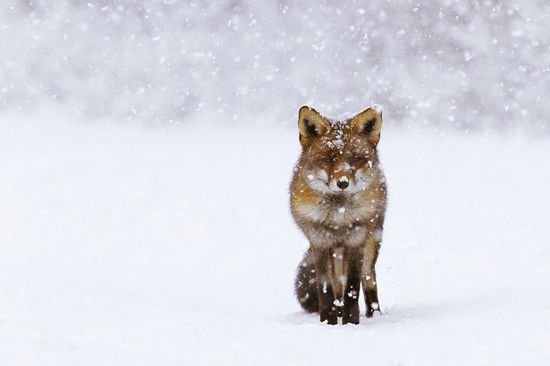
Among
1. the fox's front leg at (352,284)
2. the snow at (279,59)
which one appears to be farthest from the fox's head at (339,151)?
the snow at (279,59)

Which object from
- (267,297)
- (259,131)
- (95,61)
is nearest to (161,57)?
(95,61)

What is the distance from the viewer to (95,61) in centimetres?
2955

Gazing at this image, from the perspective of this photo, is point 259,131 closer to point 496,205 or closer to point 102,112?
point 102,112

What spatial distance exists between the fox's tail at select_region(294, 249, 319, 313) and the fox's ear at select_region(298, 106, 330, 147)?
4.01ft

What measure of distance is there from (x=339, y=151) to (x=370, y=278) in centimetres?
148

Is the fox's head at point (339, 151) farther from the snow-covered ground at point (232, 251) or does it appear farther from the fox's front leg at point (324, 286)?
the snow-covered ground at point (232, 251)

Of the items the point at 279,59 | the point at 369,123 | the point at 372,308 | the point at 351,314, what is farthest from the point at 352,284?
the point at 279,59

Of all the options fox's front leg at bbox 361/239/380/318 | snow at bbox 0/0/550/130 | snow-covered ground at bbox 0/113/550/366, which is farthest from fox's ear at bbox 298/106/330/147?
snow at bbox 0/0/550/130

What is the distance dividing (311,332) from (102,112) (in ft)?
74.1

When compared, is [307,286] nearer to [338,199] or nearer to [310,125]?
[338,199]

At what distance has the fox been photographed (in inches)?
273

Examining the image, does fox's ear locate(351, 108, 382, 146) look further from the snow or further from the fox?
the snow

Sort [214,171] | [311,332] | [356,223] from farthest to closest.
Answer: [214,171], [356,223], [311,332]

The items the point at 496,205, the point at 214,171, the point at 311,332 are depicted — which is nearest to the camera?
the point at 311,332
